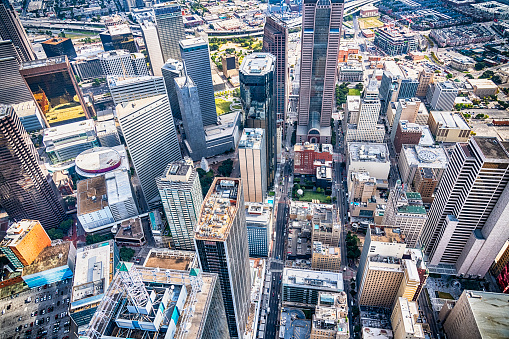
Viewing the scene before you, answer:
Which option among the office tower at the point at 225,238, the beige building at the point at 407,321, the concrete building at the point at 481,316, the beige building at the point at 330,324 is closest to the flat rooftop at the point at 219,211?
the office tower at the point at 225,238

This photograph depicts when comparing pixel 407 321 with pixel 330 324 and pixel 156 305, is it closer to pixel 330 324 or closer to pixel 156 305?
pixel 330 324

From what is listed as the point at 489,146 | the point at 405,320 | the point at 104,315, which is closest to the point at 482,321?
the point at 405,320

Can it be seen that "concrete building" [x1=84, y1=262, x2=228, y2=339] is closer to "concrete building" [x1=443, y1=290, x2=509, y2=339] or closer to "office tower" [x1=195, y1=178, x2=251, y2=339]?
"office tower" [x1=195, y1=178, x2=251, y2=339]

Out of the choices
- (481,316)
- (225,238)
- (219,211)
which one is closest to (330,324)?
(481,316)

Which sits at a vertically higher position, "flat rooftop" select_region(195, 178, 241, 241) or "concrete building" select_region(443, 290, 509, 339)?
"flat rooftop" select_region(195, 178, 241, 241)

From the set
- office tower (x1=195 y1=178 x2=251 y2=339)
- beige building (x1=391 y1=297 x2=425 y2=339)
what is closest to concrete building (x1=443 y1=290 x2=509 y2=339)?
beige building (x1=391 y1=297 x2=425 y2=339)

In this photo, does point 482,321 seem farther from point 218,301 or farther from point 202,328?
point 202,328
